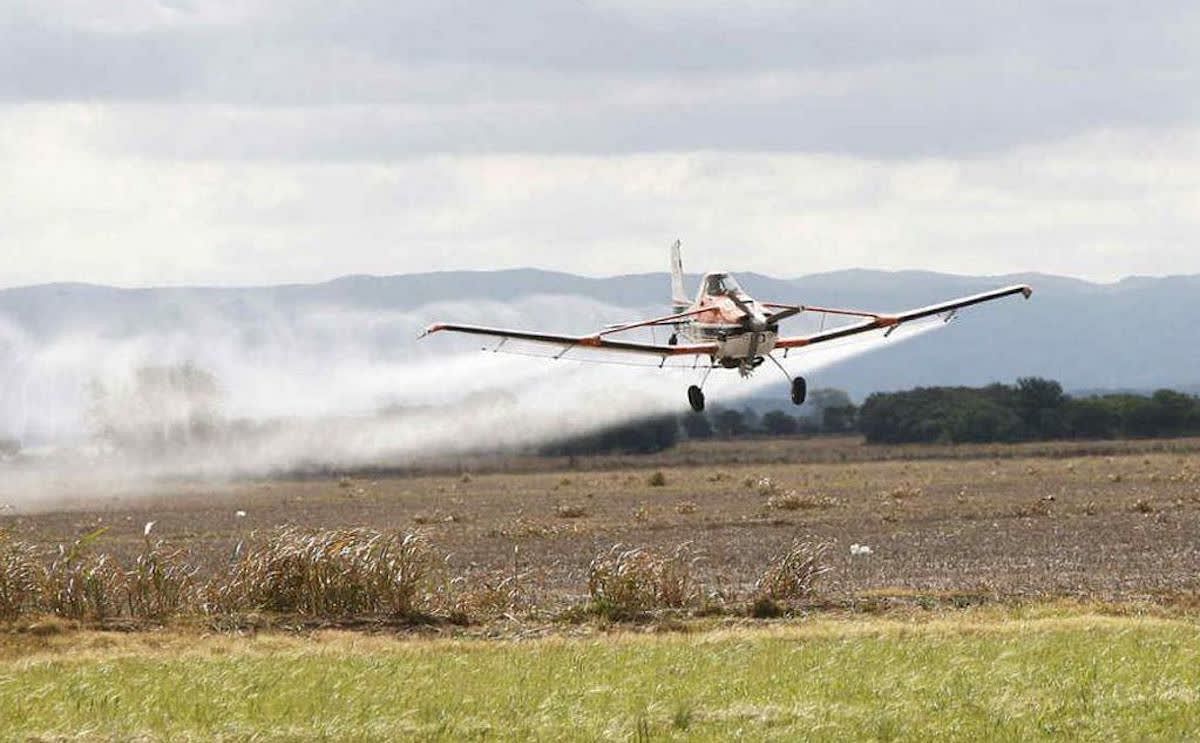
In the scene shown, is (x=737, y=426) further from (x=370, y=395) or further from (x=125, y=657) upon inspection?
(x=125, y=657)

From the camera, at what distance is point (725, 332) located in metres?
47.8

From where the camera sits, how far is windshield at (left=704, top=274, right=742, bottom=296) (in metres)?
48.6

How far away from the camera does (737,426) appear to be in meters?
144

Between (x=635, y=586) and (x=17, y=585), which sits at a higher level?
(x=17, y=585)

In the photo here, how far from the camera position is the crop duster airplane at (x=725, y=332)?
155 feet

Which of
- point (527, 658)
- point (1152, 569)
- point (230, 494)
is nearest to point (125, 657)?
point (527, 658)

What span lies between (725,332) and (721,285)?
1.49 meters

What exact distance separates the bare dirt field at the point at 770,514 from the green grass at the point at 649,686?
27.0 ft

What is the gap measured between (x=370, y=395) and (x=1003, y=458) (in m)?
37.1

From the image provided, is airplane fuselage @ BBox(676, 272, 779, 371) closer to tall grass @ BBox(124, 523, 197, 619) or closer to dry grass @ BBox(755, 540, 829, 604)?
dry grass @ BBox(755, 540, 829, 604)

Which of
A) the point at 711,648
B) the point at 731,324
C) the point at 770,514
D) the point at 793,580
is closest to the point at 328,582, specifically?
the point at 793,580

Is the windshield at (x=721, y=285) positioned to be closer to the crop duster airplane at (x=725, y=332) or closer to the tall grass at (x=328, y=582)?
the crop duster airplane at (x=725, y=332)

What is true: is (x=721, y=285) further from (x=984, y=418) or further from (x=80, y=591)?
(x=984, y=418)

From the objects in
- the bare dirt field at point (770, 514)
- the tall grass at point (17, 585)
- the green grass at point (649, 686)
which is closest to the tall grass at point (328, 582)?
the tall grass at point (17, 585)
